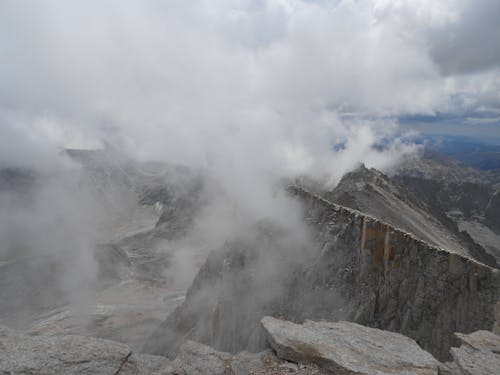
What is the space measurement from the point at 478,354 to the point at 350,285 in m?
18.6

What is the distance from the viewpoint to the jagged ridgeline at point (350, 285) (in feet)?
114

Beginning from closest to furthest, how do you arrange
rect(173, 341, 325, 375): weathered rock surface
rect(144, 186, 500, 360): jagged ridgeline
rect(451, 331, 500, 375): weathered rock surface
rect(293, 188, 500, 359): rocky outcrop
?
rect(451, 331, 500, 375): weathered rock surface < rect(173, 341, 325, 375): weathered rock surface < rect(293, 188, 500, 359): rocky outcrop < rect(144, 186, 500, 360): jagged ridgeline

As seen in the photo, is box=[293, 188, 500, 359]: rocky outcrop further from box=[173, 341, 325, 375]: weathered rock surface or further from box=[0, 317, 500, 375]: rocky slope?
box=[173, 341, 325, 375]: weathered rock surface

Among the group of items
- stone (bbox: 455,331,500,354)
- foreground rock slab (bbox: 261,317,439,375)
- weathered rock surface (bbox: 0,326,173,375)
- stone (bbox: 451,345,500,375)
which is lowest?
weathered rock surface (bbox: 0,326,173,375)

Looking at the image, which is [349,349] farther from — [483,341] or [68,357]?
[68,357]

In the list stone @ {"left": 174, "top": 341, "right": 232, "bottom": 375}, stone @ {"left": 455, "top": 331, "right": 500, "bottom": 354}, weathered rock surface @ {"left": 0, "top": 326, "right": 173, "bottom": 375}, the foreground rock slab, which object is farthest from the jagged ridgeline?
weathered rock surface @ {"left": 0, "top": 326, "right": 173, "bottom": 375}

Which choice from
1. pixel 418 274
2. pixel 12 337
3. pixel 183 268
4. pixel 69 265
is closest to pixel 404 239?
pixel 418 274

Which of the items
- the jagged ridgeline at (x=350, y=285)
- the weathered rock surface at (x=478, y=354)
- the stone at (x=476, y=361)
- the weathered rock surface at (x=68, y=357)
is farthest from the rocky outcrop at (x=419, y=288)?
the weathered rock surface at (x=68, y=357)

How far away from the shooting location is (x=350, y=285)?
39.4 m

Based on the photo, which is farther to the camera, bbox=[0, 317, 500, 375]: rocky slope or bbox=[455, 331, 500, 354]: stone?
bbox=[455, 331, 500, 354]: stone

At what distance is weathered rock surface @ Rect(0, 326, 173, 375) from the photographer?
18.6m

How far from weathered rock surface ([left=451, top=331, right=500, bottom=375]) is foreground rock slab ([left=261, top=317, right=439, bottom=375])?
145 cm

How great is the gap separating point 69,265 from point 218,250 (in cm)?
11312

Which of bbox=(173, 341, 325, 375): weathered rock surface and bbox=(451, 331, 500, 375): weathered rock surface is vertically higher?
bbox=(451, 331, 500, 375): weathered rock surface
